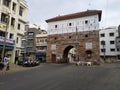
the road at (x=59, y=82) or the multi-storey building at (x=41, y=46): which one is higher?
the multi-storey building at (x=41, y=46)

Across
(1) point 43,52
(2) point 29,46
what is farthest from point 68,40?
(2) point 29,46

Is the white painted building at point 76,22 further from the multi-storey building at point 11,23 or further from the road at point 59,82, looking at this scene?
the road at point 59,82

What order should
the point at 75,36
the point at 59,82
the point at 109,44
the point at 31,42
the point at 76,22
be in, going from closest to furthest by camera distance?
the point at 59,82 < the point at 75,36 < the point at 76,22 < the point at 109,44 < the point at 31,42

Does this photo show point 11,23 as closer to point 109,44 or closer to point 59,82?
point 59,82

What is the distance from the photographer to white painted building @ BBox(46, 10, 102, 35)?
42.5m

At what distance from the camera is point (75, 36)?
44.0 meters

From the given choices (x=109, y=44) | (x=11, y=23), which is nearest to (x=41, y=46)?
(x=109, y=44)

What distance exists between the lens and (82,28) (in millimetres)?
43781

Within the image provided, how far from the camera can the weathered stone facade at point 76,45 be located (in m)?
41.4

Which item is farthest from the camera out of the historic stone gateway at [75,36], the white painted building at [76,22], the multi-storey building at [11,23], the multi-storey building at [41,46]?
the multi-storey building at [41,46]

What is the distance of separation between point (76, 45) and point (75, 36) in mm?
2542

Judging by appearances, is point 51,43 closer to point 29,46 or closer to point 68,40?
point 68,40

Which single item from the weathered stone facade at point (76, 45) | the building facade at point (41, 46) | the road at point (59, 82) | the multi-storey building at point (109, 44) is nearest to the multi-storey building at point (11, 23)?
the road at point (59, 82)

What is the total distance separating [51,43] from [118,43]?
26.8 meters
